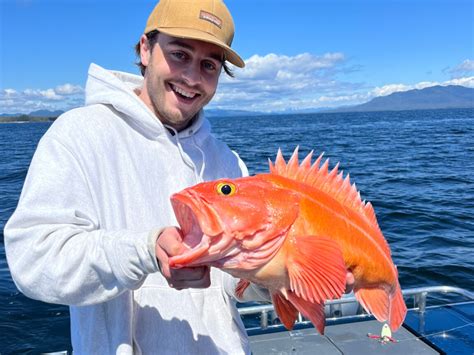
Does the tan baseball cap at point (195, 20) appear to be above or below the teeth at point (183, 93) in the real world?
above

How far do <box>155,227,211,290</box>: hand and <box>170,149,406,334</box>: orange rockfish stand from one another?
0.05 metres

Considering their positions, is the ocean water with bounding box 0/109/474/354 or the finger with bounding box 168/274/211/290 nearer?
the finger with bounding box 168/274/211/290

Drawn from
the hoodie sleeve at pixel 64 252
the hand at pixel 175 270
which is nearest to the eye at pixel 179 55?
the hoodie sleeve at pixel 64 252

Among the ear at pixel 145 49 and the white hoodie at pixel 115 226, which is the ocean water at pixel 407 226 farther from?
the ear at pixel 145 49

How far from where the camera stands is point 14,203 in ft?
58.1

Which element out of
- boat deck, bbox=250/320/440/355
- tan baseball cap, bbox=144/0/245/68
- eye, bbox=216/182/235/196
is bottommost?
boat deck, bbox=250/320/440/355

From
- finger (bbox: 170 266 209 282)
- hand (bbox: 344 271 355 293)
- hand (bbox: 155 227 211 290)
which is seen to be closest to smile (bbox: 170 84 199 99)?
hand (bbox: 155 227 211 290)

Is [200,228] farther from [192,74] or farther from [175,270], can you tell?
[192,74]

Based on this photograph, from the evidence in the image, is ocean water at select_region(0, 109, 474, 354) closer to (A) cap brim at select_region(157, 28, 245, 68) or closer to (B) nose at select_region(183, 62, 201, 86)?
(B) nose at select_region(183, 62, 201, 86)

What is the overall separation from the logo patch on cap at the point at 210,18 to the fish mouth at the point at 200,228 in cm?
112

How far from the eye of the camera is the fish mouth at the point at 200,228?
6.50ft

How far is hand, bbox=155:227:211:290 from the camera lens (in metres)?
1.91

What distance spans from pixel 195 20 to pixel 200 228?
1.25 m

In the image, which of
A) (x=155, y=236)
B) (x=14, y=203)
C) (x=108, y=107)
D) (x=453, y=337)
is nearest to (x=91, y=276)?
(x=155, y=236)
